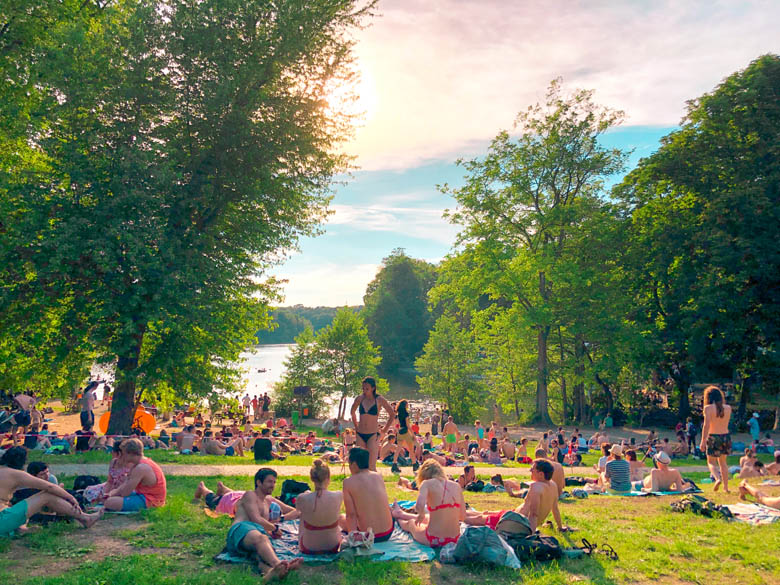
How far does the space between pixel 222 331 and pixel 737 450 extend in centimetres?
2031

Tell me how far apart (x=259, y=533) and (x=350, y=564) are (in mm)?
1024

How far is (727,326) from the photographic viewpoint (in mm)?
25031

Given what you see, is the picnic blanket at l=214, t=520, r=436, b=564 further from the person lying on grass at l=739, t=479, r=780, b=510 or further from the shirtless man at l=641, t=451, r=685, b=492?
the shirtless man at l=641, t=451, r=685, b=492

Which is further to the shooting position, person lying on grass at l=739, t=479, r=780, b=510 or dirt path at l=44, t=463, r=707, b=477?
dirt path at l=44, t=463, r=707, b=477

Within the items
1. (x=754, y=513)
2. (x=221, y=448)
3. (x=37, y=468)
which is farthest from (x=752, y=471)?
(x=37, y=468)

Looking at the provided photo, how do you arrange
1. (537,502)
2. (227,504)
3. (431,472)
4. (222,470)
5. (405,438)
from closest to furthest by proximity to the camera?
(431,472) → (537,502) → (227,504) → (222,470) → (405,438)

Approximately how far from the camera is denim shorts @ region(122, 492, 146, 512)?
7395 millimetres

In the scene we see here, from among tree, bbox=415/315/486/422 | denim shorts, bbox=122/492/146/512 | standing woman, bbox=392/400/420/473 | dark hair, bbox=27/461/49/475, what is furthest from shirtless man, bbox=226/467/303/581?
tree, bbox=415/315/486/422

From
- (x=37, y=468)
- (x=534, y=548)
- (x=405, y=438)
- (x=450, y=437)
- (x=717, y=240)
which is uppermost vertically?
(x=717, y=240)

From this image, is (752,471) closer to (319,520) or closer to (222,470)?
(319,520)

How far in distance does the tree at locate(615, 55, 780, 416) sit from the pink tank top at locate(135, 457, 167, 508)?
82.9 feet

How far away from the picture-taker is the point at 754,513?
842cm

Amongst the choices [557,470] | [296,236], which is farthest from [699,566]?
[296,236]

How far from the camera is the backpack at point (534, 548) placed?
5824mm
